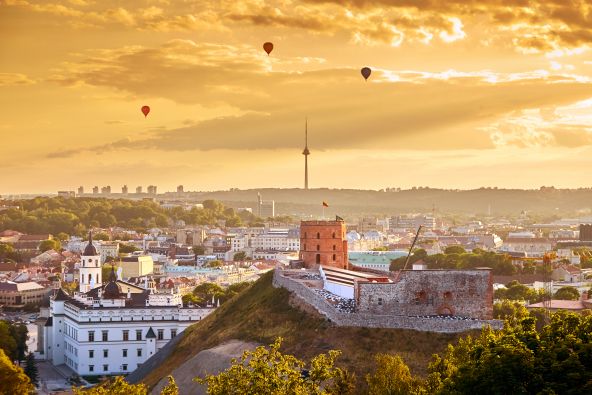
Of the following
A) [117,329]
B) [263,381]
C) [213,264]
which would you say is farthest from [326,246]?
[213,264]

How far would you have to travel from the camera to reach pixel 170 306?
87.4 metres

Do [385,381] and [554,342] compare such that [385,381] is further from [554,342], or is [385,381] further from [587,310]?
[587,310]

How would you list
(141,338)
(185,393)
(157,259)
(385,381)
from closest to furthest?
(385,381)
(185,393)
(141,338)
(157,259)

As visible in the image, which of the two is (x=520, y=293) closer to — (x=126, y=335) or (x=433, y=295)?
(x=126, y=335)

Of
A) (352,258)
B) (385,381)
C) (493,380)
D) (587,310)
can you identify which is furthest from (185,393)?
(352,258)

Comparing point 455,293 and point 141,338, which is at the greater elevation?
point 455,293

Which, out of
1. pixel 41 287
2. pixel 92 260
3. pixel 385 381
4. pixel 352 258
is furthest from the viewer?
pixel 352 258

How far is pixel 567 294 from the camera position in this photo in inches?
4001

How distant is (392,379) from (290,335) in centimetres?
1274

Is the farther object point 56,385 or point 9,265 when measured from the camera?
point 9,265

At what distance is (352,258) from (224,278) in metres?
24.4

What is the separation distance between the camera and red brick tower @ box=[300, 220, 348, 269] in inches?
2928

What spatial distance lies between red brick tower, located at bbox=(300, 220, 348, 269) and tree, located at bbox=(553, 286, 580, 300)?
33.4 meters

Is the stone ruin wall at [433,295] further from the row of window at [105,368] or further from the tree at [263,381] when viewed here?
the row of window at [105,368]
